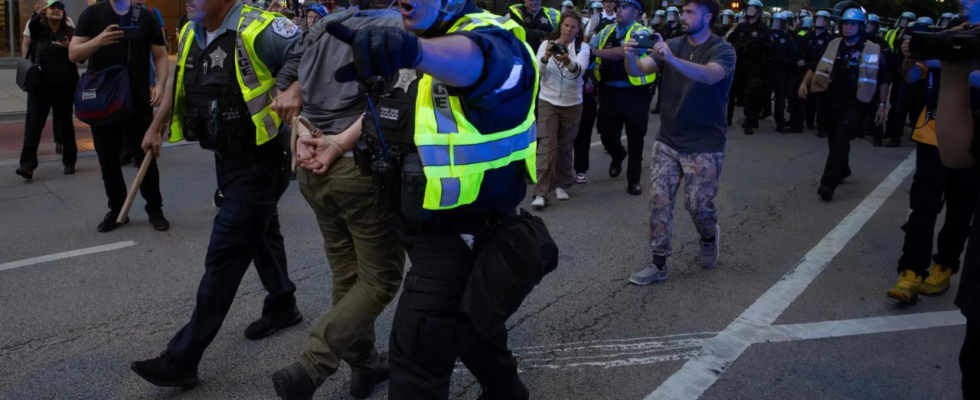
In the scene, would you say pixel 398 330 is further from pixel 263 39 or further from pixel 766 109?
pixel 766 109

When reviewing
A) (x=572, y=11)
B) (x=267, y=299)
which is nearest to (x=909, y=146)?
(x=572, y=11)

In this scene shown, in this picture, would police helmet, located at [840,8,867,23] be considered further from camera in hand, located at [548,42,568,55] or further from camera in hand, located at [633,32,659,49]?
camera in hand, located at [633,32,659,49]

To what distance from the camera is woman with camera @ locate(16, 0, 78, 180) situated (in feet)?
25.6

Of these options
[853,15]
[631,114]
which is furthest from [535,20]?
[853,15]

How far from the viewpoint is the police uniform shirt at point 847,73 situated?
321 inches

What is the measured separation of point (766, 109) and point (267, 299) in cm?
1120

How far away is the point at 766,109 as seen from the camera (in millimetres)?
13898

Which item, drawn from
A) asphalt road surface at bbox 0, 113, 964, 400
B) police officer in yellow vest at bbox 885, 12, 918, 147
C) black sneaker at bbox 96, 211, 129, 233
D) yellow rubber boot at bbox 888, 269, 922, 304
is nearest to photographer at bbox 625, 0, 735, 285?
asphalt road surface at bbox 0, 113, 964, 400

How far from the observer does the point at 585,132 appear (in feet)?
27.7

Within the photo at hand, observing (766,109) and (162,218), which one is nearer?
(162,218)

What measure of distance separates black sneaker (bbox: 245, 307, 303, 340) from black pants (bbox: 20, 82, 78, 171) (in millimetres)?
4626

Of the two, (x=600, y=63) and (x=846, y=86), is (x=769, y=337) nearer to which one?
(x=600, y=63)

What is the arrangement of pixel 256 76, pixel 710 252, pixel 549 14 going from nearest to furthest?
1. pixel 256 76
2. pixel 710 252
3. pixel 549 14

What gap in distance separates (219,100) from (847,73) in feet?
21.1
